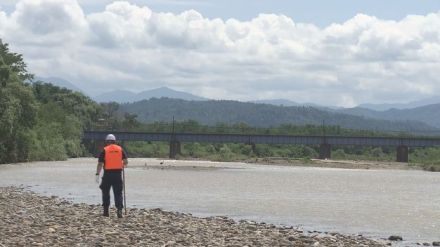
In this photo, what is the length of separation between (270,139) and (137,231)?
151 meters

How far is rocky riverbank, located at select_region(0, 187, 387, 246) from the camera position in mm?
21156

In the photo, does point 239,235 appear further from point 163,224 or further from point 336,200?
point 336,200

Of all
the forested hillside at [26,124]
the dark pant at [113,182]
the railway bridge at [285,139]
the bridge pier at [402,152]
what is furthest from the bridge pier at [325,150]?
the dark pant at [113,182]

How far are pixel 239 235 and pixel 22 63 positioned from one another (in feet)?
284

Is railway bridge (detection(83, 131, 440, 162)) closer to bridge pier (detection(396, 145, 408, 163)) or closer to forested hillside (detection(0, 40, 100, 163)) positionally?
bridge pier (detection(396, 145, 408, 163))

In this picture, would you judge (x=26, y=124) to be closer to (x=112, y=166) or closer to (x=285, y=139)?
(x=112, y=166)

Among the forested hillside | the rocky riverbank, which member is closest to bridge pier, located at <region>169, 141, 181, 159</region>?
the forested hillside

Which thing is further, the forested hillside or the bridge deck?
the bridge deck

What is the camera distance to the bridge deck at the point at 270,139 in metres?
166

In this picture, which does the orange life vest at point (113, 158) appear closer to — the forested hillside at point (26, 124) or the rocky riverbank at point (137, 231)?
the rocky riverbank at point (137, 231)

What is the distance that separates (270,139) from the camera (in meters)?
174

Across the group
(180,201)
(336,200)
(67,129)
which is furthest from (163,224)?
(67,129)

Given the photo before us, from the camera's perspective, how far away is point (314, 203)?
44625mm

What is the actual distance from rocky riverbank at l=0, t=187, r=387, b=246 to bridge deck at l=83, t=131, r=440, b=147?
140 meters
